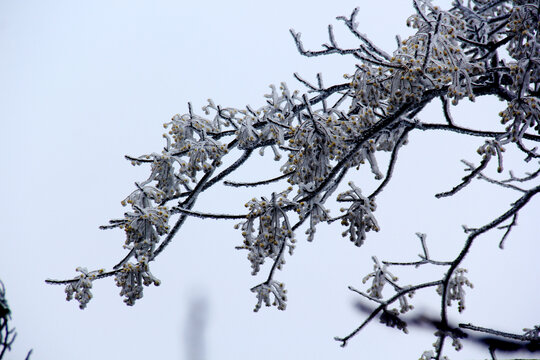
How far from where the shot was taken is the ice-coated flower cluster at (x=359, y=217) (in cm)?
443

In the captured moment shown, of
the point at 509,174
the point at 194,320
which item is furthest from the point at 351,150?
the point at 194,320

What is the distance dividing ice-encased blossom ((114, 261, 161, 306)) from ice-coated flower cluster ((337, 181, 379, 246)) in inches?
71.8

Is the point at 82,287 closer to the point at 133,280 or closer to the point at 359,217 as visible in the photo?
the point at 133,280

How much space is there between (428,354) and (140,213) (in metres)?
2.83

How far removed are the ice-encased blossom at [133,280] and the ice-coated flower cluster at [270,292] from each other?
922 millimetres

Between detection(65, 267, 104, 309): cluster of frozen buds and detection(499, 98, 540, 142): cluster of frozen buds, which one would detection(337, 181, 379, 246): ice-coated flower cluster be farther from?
detection(65, 267, 104, 309): cluster of frozen buds

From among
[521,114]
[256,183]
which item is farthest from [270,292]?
[521,114]

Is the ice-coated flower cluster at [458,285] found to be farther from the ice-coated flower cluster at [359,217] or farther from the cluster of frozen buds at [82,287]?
the cluster of frozen buds at [82,287]

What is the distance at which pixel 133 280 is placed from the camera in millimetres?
5059

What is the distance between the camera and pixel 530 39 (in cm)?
423

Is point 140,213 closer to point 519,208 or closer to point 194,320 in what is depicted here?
point 194,320

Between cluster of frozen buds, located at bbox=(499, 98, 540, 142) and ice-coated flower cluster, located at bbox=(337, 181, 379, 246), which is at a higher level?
cluster of frozen buds, located at bbox=(499, 98, 540, 142)

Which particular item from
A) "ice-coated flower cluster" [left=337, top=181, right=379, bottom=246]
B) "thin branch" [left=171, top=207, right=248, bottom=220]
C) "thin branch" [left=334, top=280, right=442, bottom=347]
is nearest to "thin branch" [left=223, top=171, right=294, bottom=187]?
"thin branch" [left=171, top=207, right=248, bottom=220]

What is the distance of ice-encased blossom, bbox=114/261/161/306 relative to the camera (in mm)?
4996
